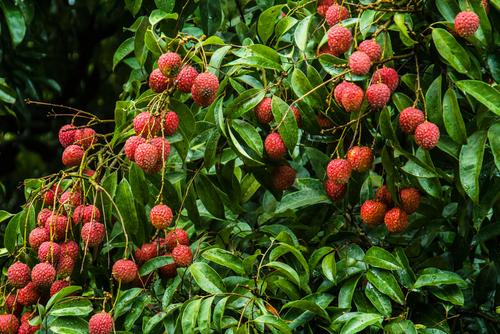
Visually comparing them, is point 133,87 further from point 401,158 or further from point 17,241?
point 401,158

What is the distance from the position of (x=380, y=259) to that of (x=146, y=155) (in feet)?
Answer: 1.38

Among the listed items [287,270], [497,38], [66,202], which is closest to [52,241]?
[66,202]

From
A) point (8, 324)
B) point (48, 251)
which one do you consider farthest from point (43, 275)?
point (8, 324)

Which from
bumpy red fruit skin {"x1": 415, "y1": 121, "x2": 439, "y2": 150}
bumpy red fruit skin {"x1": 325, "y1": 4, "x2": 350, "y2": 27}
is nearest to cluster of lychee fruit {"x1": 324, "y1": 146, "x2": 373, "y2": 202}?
bumpy red fruit skin {"x1": 415, "y1": 121, "x2": 439, "y2": 150}

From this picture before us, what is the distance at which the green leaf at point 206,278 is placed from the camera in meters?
1.48

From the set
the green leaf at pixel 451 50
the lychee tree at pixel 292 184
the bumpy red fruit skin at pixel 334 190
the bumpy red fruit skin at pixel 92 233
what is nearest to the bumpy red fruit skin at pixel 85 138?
the lychee tree at pixel 292 184

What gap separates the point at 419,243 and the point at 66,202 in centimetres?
65

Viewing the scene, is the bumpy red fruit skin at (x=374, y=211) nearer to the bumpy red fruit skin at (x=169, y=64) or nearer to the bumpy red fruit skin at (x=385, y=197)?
the bumpy red fruit skin at (x=385, y=197)

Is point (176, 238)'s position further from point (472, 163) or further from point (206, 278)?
point (472, 163)

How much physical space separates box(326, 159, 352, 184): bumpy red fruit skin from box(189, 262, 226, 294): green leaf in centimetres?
25

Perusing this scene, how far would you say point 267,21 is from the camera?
5.49 feet

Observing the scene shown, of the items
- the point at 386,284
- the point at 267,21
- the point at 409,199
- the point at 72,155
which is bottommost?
the point at 386,284

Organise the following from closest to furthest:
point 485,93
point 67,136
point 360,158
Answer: point 485,93 < point 360,158 < point 67,136

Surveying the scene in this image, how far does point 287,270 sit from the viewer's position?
1466 mm
